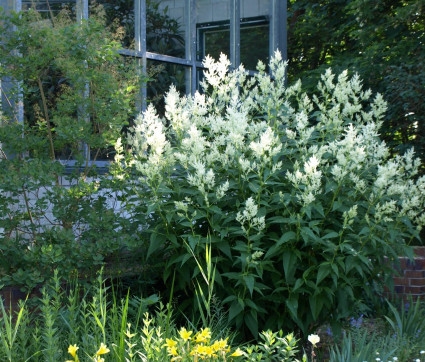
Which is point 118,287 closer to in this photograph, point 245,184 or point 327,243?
point 245,184

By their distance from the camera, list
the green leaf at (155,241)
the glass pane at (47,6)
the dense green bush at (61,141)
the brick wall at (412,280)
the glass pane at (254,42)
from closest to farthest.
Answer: the green leaf at (155,241)
the dense green bush at (61,141)
the glass pane at (47,6)
the brick wall at (412,280)
the glass pane at (254,42)

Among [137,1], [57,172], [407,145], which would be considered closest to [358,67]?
[407,145]

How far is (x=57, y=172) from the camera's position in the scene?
4195 mm

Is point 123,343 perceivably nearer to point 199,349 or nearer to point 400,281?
point 199,349

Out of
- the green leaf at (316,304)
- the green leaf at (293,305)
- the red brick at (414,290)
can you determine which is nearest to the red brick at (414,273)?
the red brick at (414,290)

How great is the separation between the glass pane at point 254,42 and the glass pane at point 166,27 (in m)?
1.22

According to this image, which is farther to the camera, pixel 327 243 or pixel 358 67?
pixel 358 67

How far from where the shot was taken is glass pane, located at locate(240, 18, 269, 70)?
8320 mm

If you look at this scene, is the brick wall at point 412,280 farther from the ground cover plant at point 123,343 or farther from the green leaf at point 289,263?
the ground cover plant at point 123,343

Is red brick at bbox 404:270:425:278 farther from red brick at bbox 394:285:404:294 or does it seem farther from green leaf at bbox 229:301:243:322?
green leaf at bbox 229:301:243:322

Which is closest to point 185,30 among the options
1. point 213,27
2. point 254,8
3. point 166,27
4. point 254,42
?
point 166,27

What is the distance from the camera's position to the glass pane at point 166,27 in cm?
691

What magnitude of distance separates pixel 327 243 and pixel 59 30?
2428 mm

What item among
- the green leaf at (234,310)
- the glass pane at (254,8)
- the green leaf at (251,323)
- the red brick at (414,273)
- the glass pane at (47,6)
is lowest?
the red brick at (414,273)
